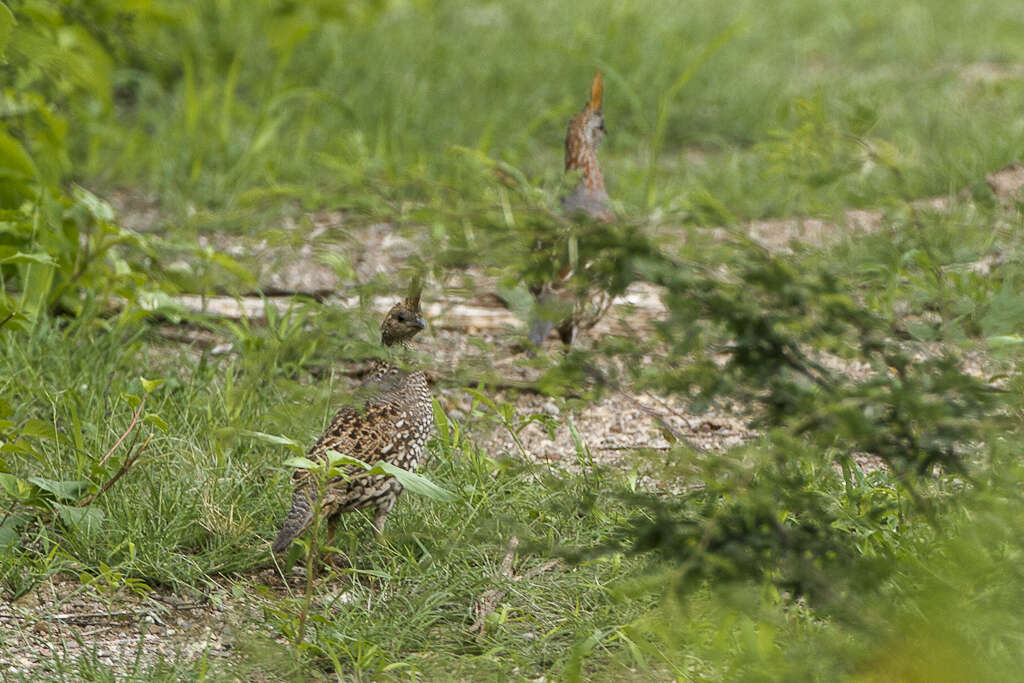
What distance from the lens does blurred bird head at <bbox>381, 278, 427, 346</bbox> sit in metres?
4.00

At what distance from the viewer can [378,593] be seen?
11.5ft

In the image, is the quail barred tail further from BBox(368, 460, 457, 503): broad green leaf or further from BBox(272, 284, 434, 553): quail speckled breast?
BBox(368, 460, 457, 503): broad green leaf

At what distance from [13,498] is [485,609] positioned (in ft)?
4.84

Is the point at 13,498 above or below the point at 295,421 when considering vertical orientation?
below

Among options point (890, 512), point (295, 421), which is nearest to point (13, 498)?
point (295, 421)

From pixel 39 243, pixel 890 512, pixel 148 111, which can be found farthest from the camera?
pixel 148 111

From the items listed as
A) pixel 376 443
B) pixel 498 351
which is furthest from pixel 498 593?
pixel 498 351

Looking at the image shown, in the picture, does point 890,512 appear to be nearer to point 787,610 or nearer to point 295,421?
point 787,610

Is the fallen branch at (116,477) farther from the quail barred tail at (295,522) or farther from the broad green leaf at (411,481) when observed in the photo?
the broad green leaf at (411,481)

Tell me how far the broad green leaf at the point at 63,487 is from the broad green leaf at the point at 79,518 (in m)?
0.07

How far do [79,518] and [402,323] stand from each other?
118cm

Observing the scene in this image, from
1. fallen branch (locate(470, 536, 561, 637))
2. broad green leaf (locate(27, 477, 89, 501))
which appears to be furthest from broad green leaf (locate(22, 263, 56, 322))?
fallen branch (locate(470, 536, 561, 637))

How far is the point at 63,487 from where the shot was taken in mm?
3660

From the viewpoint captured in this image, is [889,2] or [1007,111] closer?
[1007,111]
